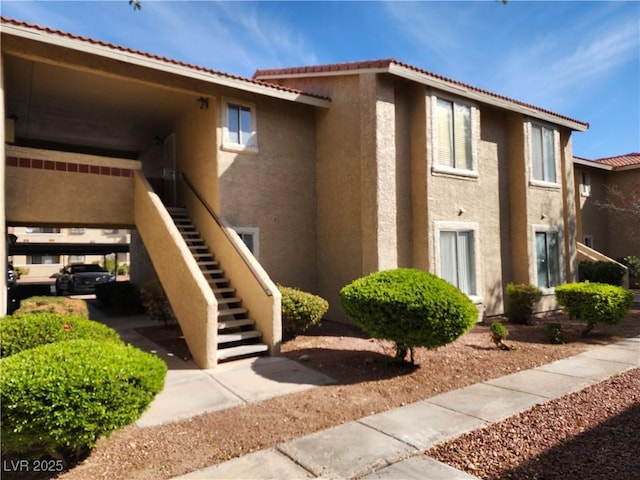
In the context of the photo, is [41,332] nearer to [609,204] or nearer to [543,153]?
[543,153]

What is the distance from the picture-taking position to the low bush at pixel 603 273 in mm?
17844

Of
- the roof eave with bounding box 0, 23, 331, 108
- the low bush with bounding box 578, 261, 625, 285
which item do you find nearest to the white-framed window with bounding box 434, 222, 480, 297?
the roof eave with bounding box 0, 23, 331, 108

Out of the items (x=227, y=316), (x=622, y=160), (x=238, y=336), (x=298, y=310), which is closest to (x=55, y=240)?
(x=227, y=316)

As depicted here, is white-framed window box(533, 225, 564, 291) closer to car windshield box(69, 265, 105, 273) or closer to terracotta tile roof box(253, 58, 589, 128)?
terracotta tile roof box(253, 58, 589, 128)

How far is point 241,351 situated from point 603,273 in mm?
16651

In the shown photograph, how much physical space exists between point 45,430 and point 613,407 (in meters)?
6.65

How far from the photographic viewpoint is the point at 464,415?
215 inches

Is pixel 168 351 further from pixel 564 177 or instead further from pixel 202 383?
pixel 564 177

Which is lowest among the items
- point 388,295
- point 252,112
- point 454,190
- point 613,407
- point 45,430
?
point 613,407

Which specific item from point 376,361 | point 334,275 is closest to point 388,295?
point 376,361

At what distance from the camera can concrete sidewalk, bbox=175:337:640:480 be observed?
4104mm

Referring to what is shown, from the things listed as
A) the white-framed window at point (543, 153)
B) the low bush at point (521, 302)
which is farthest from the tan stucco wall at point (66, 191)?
the white-framed window at point (543, 153)

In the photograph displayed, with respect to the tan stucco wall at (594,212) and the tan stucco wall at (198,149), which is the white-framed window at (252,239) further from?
the tan stucco wall at (594,212)

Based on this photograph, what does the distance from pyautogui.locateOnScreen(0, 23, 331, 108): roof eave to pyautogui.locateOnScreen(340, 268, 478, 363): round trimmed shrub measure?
6306mm
